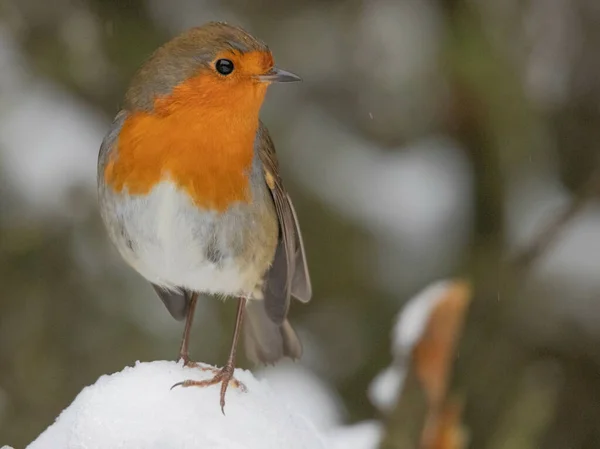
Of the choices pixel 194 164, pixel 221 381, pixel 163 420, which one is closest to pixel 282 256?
pixel 194 164

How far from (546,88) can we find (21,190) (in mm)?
2382

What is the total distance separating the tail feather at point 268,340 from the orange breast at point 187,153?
1.92 feet

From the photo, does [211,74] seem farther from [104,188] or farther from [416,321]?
A: [416,321]

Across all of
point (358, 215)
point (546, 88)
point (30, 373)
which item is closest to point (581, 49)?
point (546, 88)

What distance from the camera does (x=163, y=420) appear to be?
1.65 m

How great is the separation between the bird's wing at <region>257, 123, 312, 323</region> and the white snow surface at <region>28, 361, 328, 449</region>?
83 cm

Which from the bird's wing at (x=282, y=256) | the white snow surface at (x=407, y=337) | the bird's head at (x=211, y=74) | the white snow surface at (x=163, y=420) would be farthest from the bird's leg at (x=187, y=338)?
the bird's head at (x=211, y=74)

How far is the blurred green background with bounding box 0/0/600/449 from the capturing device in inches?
171

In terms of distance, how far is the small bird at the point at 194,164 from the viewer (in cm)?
234

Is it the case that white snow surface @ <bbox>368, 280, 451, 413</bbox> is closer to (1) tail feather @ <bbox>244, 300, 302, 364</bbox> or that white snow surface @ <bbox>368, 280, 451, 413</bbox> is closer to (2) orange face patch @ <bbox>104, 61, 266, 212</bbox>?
(1) tail feather @ <bbox>244, 300, 302, 364</bbox>

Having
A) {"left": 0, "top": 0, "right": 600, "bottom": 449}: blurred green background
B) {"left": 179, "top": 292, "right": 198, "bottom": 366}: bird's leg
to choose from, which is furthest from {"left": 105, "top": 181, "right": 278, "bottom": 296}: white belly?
{"left": 0, "top": 0, "right": 600, "bottom": 449}: blurred green background

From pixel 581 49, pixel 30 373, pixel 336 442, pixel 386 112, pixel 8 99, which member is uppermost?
pixel 581 49

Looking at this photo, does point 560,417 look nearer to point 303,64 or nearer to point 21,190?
point 303,64

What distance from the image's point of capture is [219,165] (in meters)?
2.36
